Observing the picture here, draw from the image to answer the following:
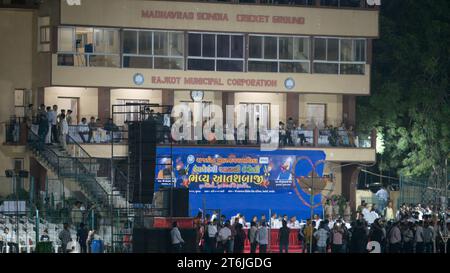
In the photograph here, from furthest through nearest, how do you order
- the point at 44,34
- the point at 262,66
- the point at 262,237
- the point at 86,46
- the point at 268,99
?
the point at 268,99, the point at 262,66, the point at 86,46, the point at 44,34, the point at 262,237

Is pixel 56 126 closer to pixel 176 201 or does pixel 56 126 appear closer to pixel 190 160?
pixel 190 160

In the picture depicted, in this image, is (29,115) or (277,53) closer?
(29,115)

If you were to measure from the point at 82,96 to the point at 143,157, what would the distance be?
729 inches

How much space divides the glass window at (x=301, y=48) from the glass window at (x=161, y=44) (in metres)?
5.27

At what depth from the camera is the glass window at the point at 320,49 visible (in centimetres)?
5450

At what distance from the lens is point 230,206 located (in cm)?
4641

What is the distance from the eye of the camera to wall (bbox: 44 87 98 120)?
5244 centimetres

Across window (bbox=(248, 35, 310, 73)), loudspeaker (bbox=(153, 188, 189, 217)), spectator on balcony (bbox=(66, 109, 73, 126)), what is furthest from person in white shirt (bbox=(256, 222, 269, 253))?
window (bbox=(248, 35, 310, 73))

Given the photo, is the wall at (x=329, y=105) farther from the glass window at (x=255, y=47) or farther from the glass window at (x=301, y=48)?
the glass window at (x=255, y=47)

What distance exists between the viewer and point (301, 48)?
5441 cm

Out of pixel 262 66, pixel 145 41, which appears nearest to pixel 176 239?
pixel 145 41

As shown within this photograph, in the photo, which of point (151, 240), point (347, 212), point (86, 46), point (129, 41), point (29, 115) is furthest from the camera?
point (129, 41)

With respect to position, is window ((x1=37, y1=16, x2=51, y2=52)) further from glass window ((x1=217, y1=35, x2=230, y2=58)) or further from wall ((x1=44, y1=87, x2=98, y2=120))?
glass window ((x1=217, y1=35, x2=230, y2=58))
